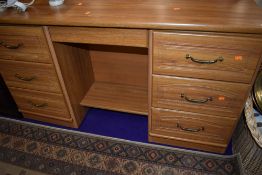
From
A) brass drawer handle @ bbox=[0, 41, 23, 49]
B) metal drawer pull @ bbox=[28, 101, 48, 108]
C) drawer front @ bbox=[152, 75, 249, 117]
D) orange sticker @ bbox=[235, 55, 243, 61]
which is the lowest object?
metal drawer pull @ bbox=[28, 101, 48, 108]

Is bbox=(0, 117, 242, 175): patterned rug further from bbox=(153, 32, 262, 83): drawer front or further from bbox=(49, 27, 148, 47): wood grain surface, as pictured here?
bbox=(49, 27, 148, 47): wood grain surface

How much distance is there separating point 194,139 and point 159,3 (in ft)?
2.48

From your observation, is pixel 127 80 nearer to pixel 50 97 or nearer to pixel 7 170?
pixel 50 97

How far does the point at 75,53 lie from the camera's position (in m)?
1.32

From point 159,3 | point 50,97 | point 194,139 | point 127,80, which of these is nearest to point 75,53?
point 50,97

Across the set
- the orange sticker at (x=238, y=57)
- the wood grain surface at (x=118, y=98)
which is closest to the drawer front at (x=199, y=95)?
the orange sticker at (x=238, y=57)

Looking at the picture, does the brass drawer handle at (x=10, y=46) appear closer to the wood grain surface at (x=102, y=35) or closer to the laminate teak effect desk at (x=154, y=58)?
the laminate teak effect desk at (x=154, y=58)

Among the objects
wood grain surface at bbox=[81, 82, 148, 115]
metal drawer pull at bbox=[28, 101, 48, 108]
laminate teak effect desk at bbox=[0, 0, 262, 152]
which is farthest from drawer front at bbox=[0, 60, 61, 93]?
wood grain surface at bbox=[81, 82, 148, 115]

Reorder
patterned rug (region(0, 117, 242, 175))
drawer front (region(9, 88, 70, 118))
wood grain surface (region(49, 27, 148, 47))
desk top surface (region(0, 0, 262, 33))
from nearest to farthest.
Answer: desk top surface (region(0, 0, 262, 33)), wood grain surface (region(49, 27, 148, 47)), patterned rug (region(0, 117, 242, 175)), drawer front (region(9, 88, 70, 118))

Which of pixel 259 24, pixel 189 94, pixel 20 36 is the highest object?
pixel 259 24

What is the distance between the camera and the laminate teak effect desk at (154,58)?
861 mm

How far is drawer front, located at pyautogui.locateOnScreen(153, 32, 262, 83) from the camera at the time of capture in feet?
2.75

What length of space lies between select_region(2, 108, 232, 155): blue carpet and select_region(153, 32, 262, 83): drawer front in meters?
0.57

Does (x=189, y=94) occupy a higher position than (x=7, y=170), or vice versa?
(x=189, y=94)
